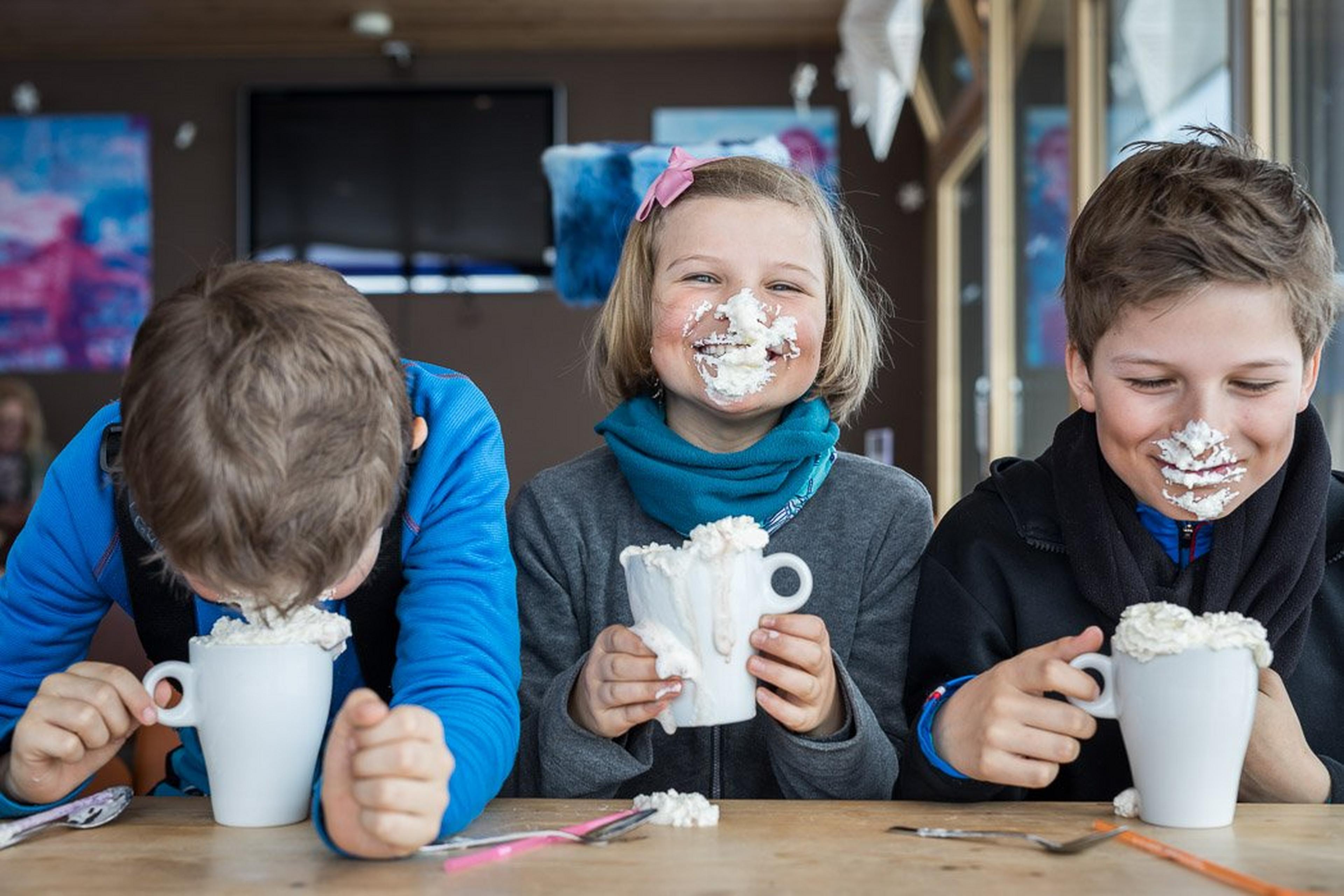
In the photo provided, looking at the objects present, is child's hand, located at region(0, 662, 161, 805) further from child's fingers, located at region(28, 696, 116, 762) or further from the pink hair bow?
the pink hair bow

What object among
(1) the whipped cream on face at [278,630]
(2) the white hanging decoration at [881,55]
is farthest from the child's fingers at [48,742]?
(2) the white hanging decoration at [881,55]

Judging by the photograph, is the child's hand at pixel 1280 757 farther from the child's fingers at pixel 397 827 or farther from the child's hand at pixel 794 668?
the child's fingers at pixel 397 827

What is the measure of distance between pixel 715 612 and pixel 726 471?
408 millimetres

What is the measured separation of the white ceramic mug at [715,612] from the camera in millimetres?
966

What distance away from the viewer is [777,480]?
54.0 inches

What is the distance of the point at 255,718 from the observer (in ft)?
2.98

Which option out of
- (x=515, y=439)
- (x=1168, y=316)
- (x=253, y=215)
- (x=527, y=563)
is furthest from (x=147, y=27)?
(x=1168, y=316)

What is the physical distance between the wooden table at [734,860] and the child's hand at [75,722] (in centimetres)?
6

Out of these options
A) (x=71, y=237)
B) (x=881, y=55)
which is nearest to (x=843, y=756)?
(x=881, y=55)

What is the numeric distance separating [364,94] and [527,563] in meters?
5.83

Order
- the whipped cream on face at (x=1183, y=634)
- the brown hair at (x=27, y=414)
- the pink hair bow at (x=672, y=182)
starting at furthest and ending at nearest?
1. the brown hair at (x=27, y=414)
2. the pink hair bow at (x=672, y=182)
3. the whipped cream on face at (x=1183, y=634)

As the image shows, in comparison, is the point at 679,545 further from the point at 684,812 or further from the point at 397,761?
the point at 397,761

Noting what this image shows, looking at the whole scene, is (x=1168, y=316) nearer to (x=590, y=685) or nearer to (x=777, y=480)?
(x=777, y=480)

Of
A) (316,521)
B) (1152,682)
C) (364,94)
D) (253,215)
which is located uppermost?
(364,94)
